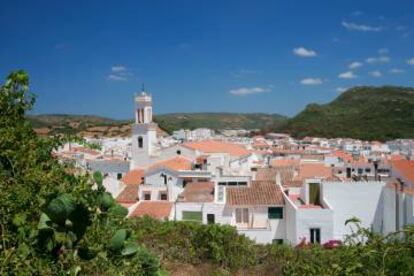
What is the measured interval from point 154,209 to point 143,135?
20516 mm

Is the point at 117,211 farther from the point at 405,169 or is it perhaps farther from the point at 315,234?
the point at 405,169

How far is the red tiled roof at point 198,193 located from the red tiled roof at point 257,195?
4.18 ft

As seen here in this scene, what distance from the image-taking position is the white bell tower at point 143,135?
138ft

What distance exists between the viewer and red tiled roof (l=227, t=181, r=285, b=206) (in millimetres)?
21438

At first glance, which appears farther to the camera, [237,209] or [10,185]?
[237,209]

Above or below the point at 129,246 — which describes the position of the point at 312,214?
below

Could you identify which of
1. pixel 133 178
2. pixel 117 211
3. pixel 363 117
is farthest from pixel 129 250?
pixel 363 117

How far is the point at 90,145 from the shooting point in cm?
530

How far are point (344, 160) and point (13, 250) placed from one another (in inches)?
2021

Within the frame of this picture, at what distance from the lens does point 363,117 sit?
12050cm

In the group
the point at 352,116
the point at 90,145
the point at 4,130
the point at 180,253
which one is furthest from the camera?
the point at 352,116

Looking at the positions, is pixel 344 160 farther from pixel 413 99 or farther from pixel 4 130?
pixel 413 99

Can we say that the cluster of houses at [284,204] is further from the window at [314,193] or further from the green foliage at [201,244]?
the green foliage at [201,244]

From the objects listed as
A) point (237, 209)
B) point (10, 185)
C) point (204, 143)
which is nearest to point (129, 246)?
point (10, 185)
